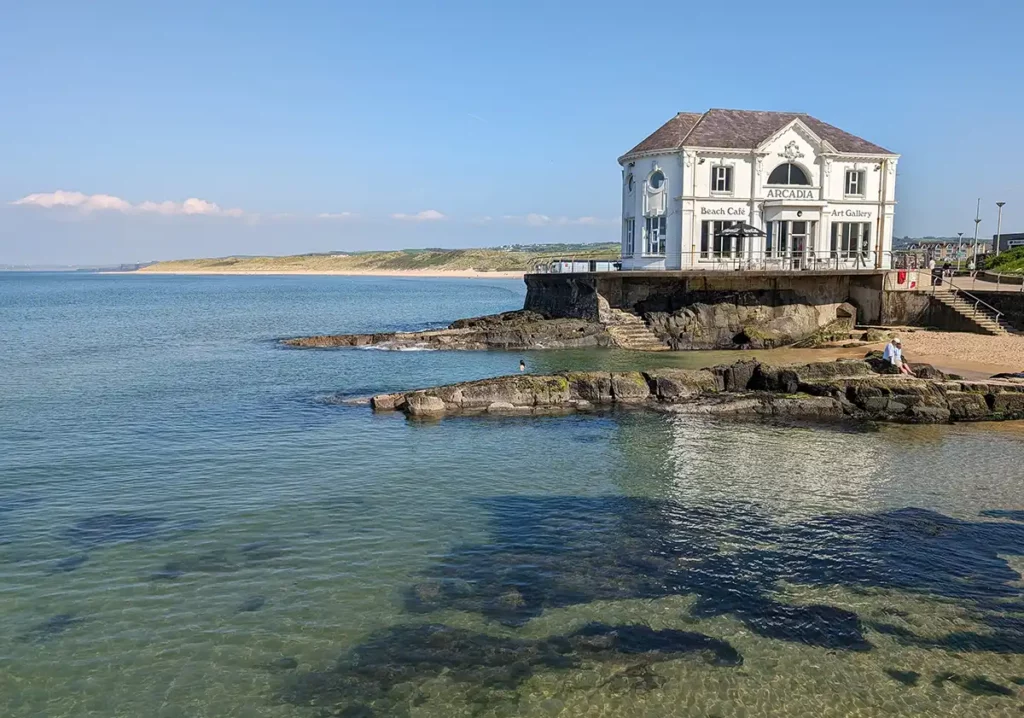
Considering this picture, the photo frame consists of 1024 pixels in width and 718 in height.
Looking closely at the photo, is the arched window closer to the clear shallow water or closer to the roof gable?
the roof gable

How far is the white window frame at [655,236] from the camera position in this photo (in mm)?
45531

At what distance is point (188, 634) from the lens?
35.2ft

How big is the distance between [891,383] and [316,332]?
1641 inches

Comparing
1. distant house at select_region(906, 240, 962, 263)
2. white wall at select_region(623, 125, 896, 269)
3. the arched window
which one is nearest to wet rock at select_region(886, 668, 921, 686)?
white wall at select_region(623, 125, 896, 269)

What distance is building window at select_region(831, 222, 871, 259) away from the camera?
149 ft

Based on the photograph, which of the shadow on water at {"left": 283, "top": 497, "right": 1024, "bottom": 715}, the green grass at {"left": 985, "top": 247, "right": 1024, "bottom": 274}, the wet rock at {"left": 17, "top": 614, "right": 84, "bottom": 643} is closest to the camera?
the shadow on water at {"left": 283, "top": 497, "right": 1024, "bottom": 715}

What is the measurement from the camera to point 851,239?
4616 centimetres

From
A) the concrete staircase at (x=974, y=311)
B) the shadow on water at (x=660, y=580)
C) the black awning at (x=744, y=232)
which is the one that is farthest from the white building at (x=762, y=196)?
the shadow on water at (x=660, y=580)

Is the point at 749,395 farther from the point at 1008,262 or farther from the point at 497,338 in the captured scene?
the point at 1008,262

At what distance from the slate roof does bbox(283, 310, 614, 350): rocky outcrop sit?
38.5ft

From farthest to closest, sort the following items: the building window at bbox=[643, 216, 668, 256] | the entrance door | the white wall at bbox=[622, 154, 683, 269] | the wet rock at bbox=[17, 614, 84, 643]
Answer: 1. the building window at bbox=[643, 216, 668, 256]
2. the entrance door
3. the white wall at bbox=[622, 154, 683, 269]
4. the wet rock at bbox=[17, 614, 84, 643]

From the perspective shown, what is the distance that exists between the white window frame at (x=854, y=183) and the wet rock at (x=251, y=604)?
143 ft

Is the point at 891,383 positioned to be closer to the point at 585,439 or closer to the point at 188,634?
the point at 585,439

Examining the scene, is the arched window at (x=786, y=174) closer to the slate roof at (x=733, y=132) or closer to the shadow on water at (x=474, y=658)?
the slate roof at (x=733, y=132)
